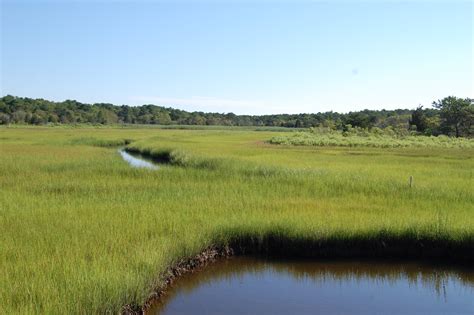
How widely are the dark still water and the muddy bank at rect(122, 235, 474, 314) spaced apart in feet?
0.93

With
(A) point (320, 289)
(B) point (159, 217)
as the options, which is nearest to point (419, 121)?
(B) point (159, 217)

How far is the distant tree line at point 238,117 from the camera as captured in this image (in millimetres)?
71312

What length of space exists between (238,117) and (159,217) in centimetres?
17223

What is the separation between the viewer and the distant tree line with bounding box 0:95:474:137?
2808 inches

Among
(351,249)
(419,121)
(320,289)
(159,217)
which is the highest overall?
(419,121)

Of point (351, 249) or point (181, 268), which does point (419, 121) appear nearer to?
point (351, 249)

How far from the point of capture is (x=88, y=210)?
1202cm

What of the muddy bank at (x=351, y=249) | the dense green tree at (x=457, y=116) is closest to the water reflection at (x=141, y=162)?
the muddy bank at (x=351, y=249)

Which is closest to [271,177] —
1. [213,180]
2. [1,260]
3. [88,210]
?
[213,180]

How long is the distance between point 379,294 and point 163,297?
13.4 feet

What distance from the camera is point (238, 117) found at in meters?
183

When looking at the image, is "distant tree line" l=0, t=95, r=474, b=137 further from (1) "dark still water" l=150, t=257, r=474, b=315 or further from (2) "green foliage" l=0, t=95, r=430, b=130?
(1) "dark still water" l=150, t=257, r=474, b=315

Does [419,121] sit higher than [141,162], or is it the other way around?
[419,121]

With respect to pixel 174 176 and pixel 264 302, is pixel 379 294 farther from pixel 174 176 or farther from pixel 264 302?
pixel 174 176
